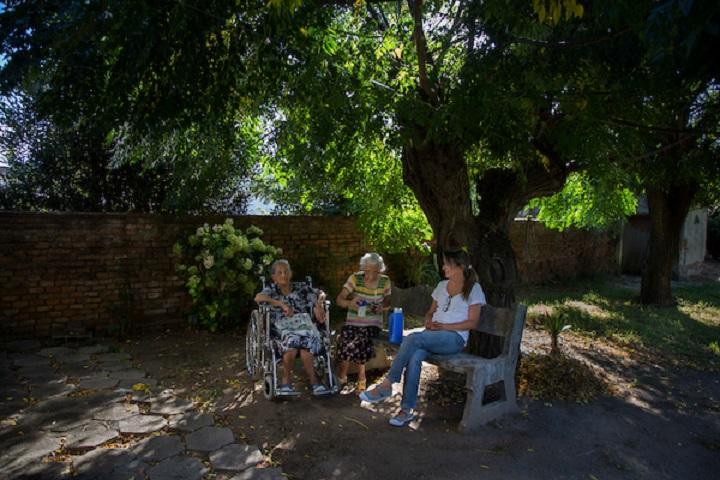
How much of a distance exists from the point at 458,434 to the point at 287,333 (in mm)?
1846

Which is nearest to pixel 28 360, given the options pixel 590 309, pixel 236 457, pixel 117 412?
pixel 117 412

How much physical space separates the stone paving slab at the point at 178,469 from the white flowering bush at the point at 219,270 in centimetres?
370

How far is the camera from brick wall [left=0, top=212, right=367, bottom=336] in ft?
21.8

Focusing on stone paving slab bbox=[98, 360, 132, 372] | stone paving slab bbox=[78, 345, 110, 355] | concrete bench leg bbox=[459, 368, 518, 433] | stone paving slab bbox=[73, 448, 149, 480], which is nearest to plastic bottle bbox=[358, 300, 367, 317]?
concrete bench leg bbox=[459, 368, 518, 433]

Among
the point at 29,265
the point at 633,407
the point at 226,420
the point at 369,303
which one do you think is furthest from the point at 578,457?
the point at 29,265

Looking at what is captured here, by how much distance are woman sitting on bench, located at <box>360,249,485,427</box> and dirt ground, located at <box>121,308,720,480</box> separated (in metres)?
0.23

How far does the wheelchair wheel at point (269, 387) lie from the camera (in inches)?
193

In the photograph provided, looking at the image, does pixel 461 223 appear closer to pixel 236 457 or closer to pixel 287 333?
pixel 287 333

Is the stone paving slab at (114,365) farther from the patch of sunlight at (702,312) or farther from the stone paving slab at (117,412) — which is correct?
the patch of sunlight at (702,312)

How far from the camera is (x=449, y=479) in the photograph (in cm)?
359

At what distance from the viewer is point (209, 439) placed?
4051mm

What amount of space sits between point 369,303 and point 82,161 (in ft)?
23.0

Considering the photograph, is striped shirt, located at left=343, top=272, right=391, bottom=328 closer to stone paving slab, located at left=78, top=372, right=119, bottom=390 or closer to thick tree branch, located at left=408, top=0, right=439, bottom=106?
thick tree branch, located at left=408, top=0, right=439, bottom=106

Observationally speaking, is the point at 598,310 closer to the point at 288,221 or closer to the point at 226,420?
the point at 288,221
